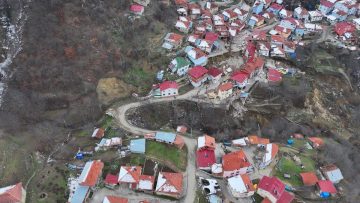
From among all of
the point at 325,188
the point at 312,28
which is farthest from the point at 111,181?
the point at 312,28

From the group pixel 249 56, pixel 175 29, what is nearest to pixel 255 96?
pixel 249 56

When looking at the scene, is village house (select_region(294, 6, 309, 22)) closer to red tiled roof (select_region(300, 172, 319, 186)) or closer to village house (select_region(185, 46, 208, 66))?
village house (select_region(185, 46, 208, 66))

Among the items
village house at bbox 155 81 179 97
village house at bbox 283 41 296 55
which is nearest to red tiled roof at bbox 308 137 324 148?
village house at bbox 283 41 296 55

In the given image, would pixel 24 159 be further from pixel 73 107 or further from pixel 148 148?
pixel 148 148

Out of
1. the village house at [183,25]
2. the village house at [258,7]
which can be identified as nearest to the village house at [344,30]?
the village house at [258,7]

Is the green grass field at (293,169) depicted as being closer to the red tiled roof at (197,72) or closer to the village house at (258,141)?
the village house at (258,141)
